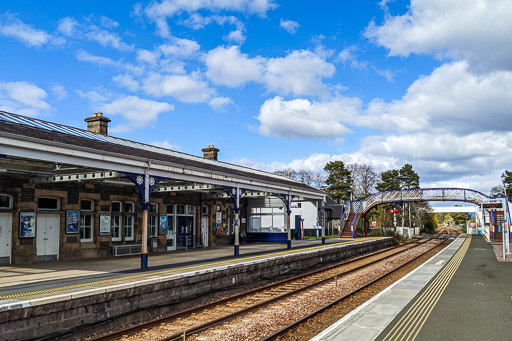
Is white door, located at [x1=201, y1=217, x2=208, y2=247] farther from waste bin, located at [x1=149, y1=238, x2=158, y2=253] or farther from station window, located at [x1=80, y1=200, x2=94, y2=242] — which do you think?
station window, located at [x1=80, y1=200, x2=94, y2=242]

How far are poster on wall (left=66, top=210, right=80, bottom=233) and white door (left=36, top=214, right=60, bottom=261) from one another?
342 millimetres

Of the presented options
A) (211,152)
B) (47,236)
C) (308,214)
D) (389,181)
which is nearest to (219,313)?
(47,236)

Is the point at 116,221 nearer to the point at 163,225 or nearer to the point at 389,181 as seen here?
the point at 163,225

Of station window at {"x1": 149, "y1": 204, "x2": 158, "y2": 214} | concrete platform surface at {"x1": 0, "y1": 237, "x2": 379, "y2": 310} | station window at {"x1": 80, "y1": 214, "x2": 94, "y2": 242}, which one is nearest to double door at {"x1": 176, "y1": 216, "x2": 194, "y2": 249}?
station window at {"x1": 149, "y1": 204, "x2": 158, "y2": 214}

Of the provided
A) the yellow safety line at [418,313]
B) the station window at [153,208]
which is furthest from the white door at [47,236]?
the yellow safety line at [418,313]

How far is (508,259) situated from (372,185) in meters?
51.2

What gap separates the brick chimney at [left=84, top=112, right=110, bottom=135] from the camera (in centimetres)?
2028

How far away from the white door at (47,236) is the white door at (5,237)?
1.02 metres

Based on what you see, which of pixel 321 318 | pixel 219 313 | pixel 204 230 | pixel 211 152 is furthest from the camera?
pixel 211 152

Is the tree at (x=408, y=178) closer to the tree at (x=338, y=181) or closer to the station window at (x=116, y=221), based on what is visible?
the tree at (x=338, y=181)

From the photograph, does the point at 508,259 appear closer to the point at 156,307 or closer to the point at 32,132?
the point at 156,307

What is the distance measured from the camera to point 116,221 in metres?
18.0

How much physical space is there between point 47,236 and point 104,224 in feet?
8.02

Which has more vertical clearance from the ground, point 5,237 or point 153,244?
point 5,237
